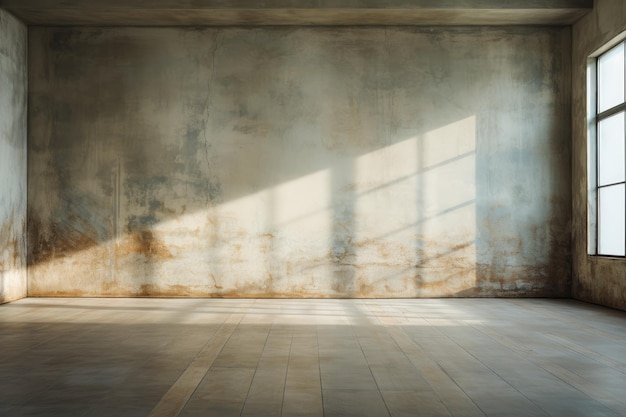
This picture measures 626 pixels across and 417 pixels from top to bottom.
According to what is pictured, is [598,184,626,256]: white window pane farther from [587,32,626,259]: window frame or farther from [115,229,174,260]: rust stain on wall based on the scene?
[115,229,174,260]: rust stain on wall

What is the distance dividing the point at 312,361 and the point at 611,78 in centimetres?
713

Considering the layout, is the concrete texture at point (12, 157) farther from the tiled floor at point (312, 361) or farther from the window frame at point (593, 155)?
the window frame at point (593, 155)

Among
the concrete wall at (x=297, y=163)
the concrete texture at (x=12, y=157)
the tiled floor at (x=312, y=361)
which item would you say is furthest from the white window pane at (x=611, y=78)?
the concrete texture at (x=12, y=157)

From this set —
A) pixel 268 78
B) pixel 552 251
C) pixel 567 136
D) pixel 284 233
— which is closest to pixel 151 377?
pixel 284 233

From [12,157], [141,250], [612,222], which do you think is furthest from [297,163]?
[612,222]

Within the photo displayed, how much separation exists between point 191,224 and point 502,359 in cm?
652

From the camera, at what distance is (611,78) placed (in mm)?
9484

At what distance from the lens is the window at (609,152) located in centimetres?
914

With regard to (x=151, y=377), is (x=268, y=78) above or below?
above

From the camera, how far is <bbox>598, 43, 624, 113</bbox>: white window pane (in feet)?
30.1

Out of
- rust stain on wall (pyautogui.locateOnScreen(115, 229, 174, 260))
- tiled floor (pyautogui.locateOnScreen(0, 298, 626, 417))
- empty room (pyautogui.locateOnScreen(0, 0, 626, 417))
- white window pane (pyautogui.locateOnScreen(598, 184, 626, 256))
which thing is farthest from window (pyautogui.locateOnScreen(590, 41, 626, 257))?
rust stain on wall (pyautogui.locateOnScreen(115, 229, 174, 260))

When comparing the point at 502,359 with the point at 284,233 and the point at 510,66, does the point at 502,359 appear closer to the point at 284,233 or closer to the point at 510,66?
the point at 284,233

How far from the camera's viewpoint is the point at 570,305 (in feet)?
31.1

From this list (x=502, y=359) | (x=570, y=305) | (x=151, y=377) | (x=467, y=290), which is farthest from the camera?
(x=467, y=290)
